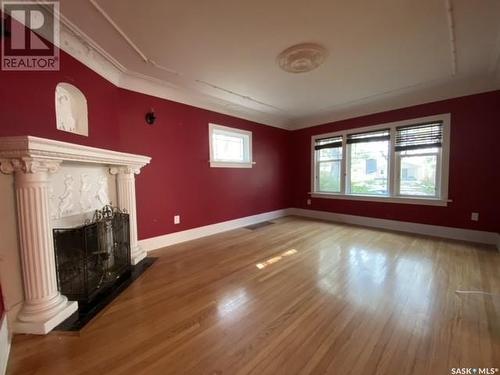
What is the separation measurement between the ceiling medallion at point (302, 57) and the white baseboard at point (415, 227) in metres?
3.28

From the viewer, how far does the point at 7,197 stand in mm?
1519

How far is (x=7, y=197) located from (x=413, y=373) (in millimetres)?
2812

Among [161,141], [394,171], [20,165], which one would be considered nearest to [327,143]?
[394,171]

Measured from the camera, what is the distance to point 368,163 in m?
4.48

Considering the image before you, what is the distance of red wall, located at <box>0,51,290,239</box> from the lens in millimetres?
1782

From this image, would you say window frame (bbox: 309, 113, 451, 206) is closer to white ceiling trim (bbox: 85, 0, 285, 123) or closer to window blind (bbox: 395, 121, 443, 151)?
window blind (bbox: 395, 121, 443, 151)

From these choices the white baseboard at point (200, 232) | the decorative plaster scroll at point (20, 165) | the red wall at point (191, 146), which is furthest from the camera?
the white baseboard at point (200, 232)

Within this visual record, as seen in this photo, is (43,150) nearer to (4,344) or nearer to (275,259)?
(4,344)

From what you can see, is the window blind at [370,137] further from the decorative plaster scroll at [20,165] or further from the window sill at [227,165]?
the decorative plaster scroll at [20,165]

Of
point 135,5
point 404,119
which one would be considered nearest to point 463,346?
point 135,5

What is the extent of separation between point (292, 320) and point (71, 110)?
3018 millimetres

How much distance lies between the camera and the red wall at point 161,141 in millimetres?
1782

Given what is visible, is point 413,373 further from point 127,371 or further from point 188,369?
point 127,371

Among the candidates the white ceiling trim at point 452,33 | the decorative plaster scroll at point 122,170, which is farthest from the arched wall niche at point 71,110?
the white ceiling trim at point 452,33
